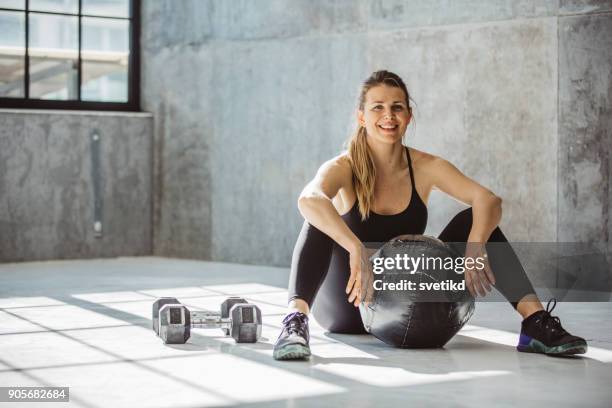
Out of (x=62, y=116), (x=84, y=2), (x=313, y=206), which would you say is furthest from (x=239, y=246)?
(x=313, y=206)

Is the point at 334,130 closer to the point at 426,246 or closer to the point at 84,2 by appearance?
the point at 84,2

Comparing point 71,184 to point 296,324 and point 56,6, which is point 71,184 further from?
point 296,324

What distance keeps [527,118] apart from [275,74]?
7.09 ft

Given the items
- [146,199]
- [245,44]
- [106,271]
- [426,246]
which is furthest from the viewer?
[146,199]

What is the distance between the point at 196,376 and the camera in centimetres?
350

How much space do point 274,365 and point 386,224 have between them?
78 centimetres

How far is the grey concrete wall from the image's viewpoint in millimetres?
8219

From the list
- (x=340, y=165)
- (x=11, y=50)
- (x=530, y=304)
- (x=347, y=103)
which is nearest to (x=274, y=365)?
(x=340, y=165)

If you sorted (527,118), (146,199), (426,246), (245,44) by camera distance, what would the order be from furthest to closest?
(146,199) < (245,44) < (527,118) < (426,246)

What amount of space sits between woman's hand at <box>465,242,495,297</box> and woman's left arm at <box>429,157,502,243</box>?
4 centimetres

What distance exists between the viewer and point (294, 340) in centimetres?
380

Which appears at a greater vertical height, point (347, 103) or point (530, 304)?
point (347, 103)

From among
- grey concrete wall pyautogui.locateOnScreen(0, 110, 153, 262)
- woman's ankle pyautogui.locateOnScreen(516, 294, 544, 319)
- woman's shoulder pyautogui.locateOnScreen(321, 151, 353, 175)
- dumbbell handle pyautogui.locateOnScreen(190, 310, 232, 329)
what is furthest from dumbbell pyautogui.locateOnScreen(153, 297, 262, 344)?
grey concrete wall pyautogui.locateOnScreen(0, 110, 153, 262)

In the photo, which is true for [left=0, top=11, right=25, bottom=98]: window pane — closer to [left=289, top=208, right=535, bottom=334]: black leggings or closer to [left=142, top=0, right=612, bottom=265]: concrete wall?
[left=142, top=0, right=612, bottom=265]: concrete wall
